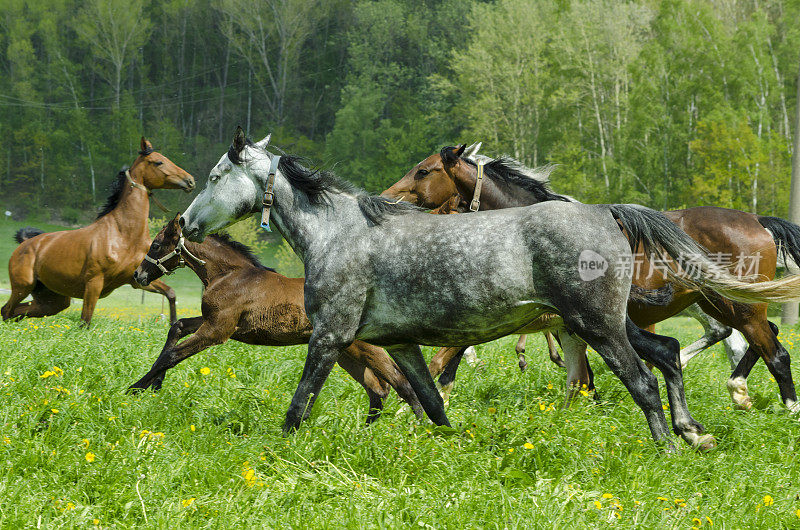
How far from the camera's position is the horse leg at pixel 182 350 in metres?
5.97

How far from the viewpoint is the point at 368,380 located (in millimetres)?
5867

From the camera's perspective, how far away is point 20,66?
191ft

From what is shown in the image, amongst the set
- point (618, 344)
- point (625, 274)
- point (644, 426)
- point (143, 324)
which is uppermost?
point (625, 274)

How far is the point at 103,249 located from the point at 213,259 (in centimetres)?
417

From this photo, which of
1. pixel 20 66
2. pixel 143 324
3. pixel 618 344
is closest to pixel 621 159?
pixel 143 324

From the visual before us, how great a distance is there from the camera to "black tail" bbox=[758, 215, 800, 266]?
6320 mm

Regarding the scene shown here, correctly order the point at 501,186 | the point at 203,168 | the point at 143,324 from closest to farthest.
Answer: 1. the point at 501,186
2. the point at 143,324
3. the point at 203,168

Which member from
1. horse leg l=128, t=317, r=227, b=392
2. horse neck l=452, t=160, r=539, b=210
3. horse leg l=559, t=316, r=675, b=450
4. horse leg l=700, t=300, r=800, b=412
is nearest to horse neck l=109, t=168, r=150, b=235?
horse leg l=128, t=317, r=227, b=392

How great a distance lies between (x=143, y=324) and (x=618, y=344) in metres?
8.87

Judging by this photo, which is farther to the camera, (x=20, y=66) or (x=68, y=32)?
(x=68, y=32)

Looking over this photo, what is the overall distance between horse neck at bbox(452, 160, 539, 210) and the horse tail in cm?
174

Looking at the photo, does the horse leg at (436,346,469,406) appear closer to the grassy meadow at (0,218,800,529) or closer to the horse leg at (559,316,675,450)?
the grassy meadow at (0,218,800,529)

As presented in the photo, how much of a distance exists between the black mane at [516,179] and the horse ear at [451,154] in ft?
1.15

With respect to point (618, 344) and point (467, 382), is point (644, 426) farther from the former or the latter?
point (467, 382)
